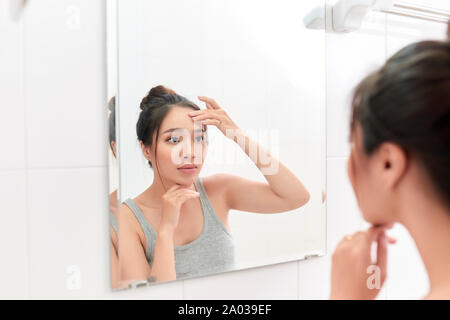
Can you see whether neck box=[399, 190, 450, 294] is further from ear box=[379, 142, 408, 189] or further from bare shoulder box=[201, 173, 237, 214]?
bare shoulder box=[201, 173, 237, 214]

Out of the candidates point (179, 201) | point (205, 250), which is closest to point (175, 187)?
point (179, 201)

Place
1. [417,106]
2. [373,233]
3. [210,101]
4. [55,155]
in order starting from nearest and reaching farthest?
[417,106] < [373,233] < [55,155] < [210,101]

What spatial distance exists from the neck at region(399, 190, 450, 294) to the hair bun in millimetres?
457

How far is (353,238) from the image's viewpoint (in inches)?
21.5

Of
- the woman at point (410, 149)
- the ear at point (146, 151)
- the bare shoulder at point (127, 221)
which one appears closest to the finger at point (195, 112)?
the ear at point (146, 151)

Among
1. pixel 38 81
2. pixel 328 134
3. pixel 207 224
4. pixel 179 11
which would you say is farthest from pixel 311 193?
pixel 38 81

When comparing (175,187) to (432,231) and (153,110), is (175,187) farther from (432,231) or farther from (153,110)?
(432,231)

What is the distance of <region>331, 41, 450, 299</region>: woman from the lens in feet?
1.16

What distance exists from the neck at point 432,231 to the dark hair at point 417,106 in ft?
0.07

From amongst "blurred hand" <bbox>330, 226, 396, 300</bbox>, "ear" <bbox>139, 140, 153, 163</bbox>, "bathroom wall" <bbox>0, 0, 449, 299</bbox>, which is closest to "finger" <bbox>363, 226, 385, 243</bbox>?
"blurred hand" <bbox>330, 226, 396, 300</bbox>

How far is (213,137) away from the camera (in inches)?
29.5

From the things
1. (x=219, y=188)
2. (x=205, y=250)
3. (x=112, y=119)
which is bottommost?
(x=205, y=250)

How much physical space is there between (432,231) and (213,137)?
1.45 feet

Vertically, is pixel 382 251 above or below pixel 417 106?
below
